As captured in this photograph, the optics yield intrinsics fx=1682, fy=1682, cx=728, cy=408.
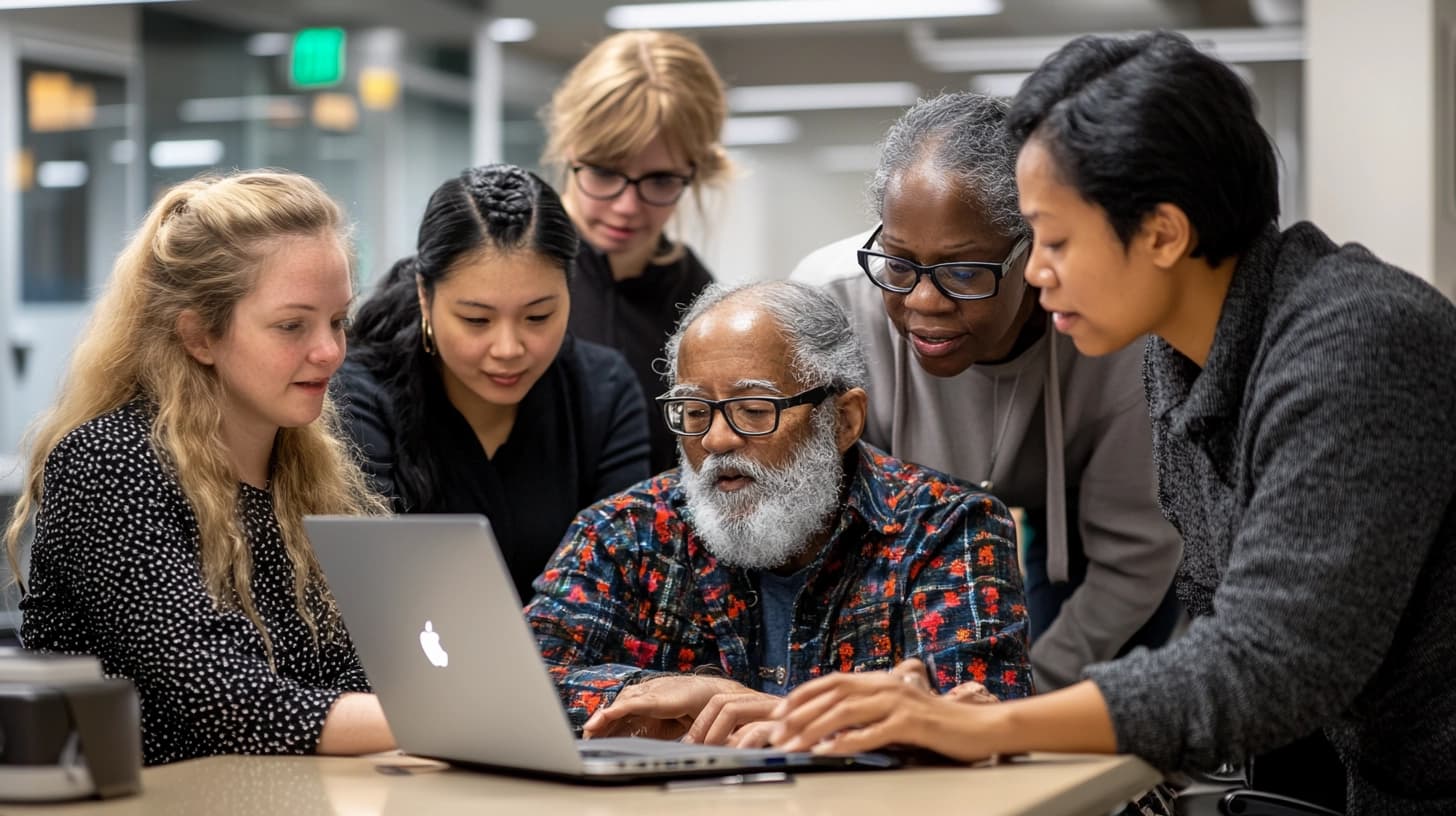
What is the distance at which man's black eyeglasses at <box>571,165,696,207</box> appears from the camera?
127 inches

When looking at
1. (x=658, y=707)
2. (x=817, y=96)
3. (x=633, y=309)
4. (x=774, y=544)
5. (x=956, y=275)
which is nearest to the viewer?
(x=658, y=707)

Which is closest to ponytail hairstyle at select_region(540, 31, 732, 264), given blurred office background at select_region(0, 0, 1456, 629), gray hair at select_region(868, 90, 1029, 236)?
gray hair at select_region(868, 90, 1029, 236)

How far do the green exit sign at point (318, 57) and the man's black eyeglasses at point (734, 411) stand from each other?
229 inches

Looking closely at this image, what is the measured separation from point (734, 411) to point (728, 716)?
1.76ft

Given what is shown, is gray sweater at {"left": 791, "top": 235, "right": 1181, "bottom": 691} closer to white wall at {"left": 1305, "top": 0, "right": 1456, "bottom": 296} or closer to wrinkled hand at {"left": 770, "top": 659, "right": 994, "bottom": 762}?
wrinkled hand at {"left": 770, "top": 659, "right": 994, "bottom": 762}

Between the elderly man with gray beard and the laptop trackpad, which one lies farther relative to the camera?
the elderly man with gray beard

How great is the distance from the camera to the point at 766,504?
7.40 ft

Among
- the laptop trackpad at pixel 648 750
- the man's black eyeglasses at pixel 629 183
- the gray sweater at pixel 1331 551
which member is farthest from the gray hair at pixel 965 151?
the laptop trackpad at pixel 648 750

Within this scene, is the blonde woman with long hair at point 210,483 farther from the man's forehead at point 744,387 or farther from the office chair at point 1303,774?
the office chair at point 1303,774

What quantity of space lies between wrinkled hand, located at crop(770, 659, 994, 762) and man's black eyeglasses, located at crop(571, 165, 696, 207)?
1770mm

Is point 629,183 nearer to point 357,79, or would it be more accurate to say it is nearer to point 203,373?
point 203,373

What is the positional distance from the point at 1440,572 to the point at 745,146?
27.4 ft

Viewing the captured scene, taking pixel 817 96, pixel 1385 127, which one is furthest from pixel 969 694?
pixel 817 96

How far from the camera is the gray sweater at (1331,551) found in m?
1.53
